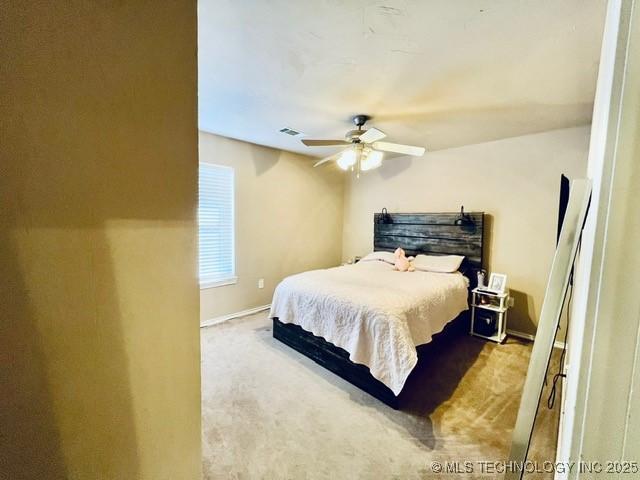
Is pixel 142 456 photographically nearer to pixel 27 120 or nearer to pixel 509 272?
pixel 27 120

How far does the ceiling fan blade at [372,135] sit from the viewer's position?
90.5 inches

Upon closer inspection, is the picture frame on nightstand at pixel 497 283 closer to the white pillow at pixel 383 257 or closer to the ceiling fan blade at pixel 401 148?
the white pillow at pixel 383 257

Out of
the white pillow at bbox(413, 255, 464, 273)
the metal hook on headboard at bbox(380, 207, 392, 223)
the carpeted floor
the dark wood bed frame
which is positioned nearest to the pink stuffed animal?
the white pillow at bbox(413, 255, 464, 273)

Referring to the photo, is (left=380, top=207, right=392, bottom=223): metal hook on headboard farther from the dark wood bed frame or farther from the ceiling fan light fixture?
the ceiling fan light fixture

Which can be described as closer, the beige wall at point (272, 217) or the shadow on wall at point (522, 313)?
the shadow on wall at point (522, 313)

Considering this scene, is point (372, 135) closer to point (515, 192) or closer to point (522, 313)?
point (515, 192)

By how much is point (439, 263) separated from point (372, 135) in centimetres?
192

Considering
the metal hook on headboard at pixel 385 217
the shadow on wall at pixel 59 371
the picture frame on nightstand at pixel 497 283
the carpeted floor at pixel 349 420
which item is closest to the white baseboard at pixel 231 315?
the carpeted floor at pixel 349 420

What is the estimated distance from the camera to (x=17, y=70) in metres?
0.54

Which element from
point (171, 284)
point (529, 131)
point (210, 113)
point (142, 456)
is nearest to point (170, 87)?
point (171, 284)

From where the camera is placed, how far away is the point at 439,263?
343 cm

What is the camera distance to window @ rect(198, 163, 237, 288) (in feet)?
11.2

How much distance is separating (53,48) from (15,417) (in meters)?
0.78

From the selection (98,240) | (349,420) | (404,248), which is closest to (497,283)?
(404,248)
